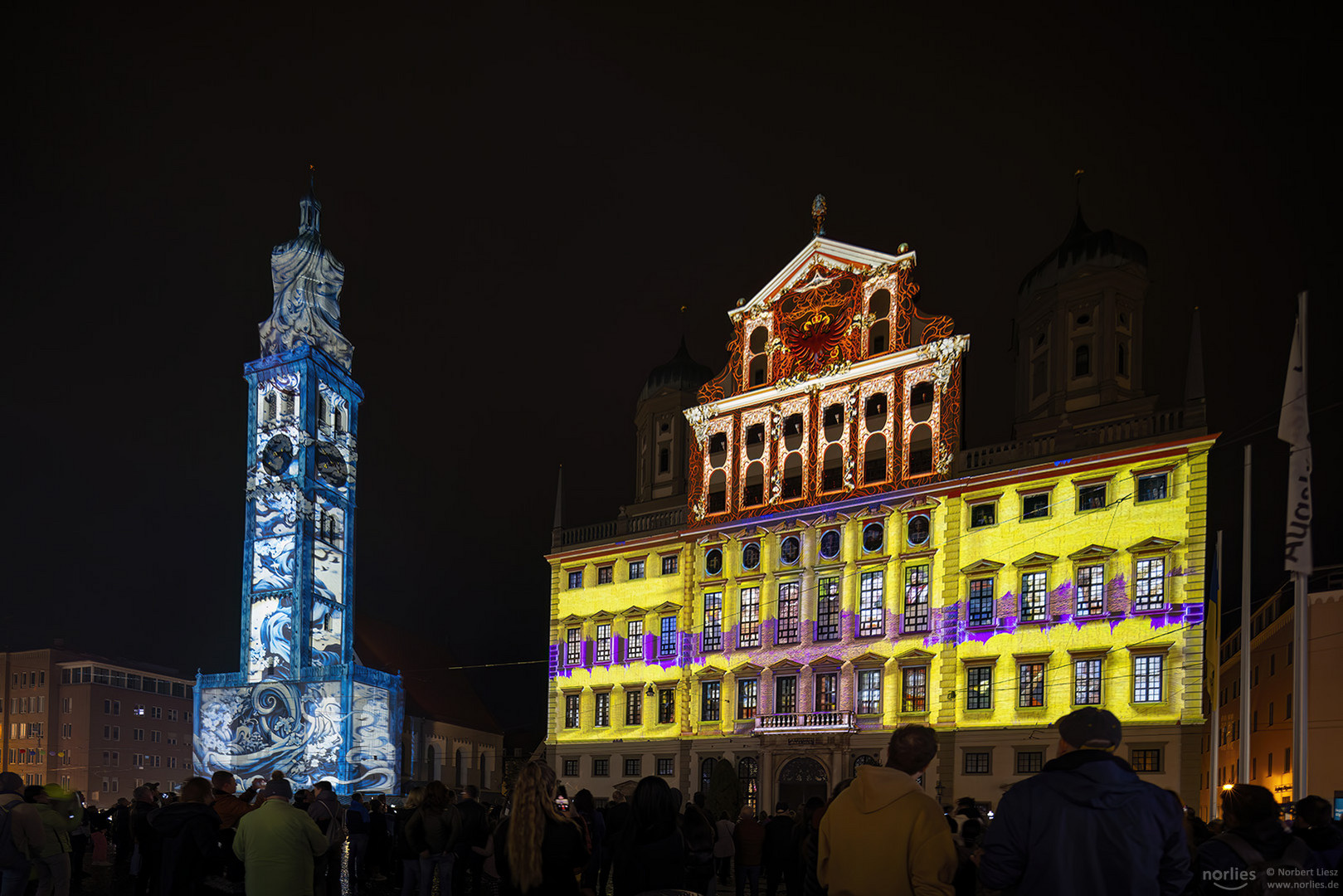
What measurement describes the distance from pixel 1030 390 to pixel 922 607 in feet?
31.4

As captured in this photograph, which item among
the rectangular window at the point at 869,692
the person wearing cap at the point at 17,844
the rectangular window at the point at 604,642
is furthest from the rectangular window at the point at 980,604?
the person wearing cap at the point at 17,844

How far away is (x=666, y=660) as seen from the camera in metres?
46.5

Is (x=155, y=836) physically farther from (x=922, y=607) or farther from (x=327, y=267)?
(x=327, y=267)

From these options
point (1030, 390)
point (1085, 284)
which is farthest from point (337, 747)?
point (1085, 284)

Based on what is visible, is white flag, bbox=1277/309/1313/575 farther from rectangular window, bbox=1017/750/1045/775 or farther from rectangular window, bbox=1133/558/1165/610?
rectangular window, bbox=1017/750/1045/775

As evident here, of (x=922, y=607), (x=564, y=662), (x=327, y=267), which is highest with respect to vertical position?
(x=327, y=267)

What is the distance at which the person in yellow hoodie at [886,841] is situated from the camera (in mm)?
5289

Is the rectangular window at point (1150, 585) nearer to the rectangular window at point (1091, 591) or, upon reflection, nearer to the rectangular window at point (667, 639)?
the rectangular window at point (1091, 591)

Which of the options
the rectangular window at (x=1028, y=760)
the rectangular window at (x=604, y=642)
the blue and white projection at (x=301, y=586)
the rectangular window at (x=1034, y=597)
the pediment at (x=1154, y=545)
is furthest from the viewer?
the blue and white projection at (x=301, y=586)

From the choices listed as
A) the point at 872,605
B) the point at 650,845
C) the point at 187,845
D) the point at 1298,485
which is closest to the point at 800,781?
the point at 872,605

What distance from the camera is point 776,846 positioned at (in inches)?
605

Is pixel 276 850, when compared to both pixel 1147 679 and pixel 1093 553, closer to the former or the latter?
pixel 1147 679

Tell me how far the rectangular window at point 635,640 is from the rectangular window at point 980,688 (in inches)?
560

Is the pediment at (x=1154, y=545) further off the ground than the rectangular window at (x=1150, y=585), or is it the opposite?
the pediment at (x=1154, y=545)
